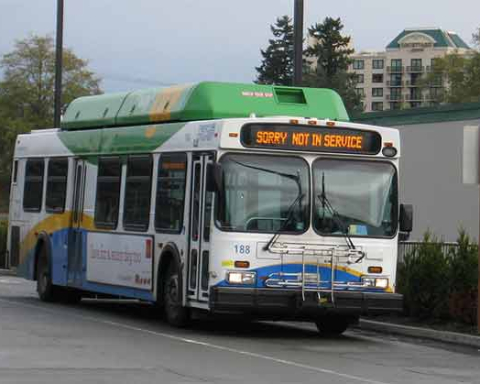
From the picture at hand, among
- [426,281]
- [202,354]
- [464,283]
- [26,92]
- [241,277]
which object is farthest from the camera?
[26,92]

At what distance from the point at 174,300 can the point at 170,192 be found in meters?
1.52

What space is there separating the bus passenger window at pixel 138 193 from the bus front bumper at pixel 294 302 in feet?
8.98

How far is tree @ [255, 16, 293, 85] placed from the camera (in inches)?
4306

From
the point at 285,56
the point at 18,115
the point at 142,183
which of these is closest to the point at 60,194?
the point at 142,183

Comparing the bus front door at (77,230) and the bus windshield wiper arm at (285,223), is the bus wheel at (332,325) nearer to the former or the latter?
the bus windshield wiper arm at (285,223)

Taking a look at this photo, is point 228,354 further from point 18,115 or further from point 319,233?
point 18,115

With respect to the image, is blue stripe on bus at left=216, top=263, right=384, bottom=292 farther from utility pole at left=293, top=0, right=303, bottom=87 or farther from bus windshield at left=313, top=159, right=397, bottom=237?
utility pole at left=293, top=0, right=303, bottom=87

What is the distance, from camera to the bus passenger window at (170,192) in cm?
1775

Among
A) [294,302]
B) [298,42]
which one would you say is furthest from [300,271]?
[298,42]

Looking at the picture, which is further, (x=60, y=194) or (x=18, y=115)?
(x=18, y=115)

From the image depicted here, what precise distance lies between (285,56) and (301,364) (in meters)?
97.2

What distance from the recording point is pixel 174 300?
17.9m

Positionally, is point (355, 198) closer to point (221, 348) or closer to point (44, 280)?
point (221, 348)

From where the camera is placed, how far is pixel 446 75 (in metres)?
112
